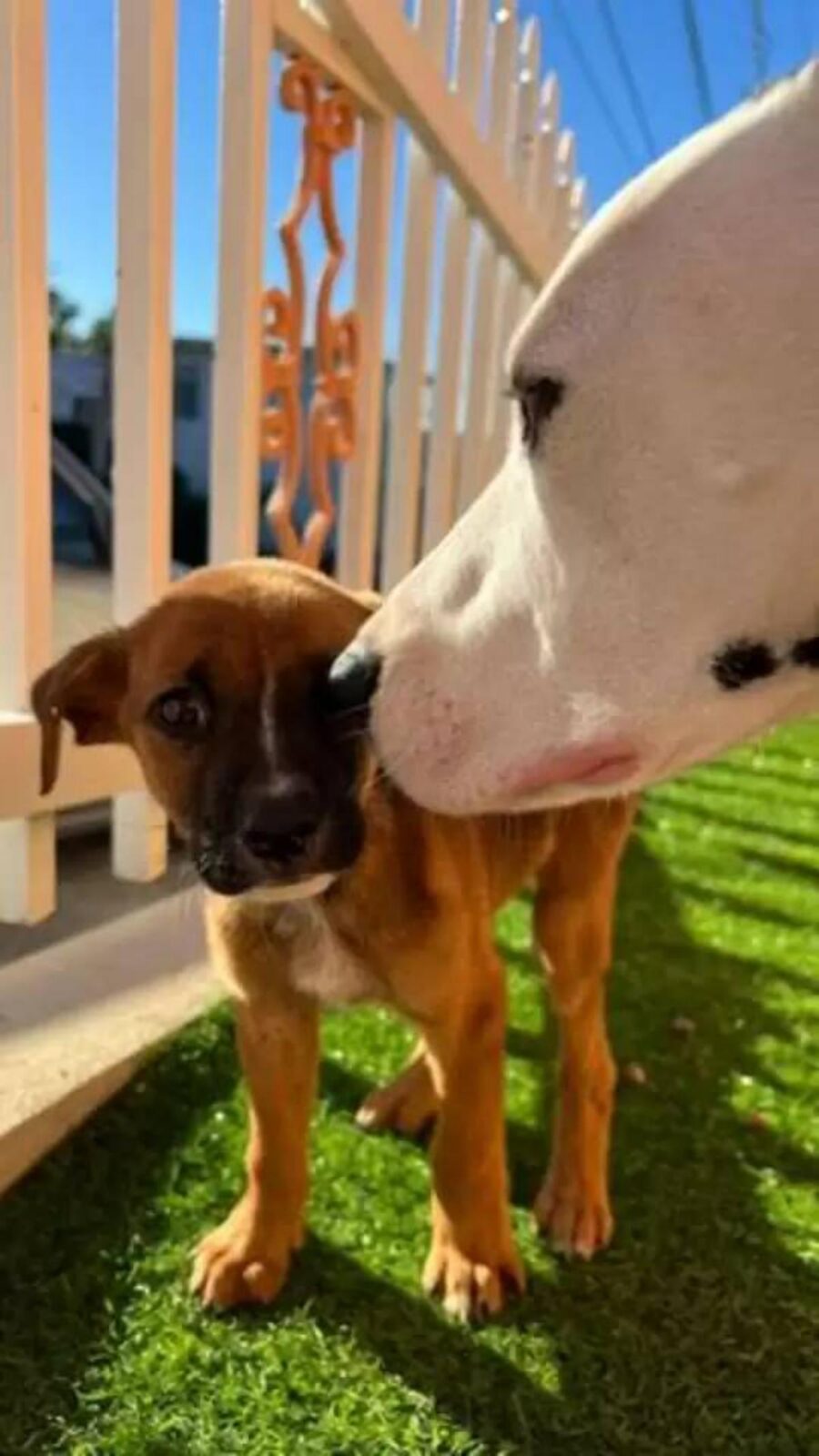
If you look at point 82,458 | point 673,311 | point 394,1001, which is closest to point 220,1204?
point 394,1001

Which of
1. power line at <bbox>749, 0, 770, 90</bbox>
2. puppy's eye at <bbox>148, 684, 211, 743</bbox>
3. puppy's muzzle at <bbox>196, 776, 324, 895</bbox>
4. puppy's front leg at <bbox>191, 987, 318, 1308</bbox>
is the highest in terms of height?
power line at <bbox>749, 0, 770, 90</bbox>

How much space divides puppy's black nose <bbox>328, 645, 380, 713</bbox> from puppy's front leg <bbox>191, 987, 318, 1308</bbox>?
0.50 metres

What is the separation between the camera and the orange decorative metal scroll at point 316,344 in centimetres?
294

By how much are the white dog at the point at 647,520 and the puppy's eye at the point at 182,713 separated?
429 mm

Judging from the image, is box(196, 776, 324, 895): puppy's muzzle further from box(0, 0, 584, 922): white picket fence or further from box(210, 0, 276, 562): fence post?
box(210, 0, 276, 562): fence post

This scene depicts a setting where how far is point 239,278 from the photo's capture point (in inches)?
107

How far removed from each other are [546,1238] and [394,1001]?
0.38 m

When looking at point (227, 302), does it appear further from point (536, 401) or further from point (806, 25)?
point (536, 401)

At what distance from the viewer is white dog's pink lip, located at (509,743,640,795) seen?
128cm

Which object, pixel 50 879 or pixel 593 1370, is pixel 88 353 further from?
pixel 593 1370

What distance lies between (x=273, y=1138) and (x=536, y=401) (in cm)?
100

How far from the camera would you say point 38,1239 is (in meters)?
1.80

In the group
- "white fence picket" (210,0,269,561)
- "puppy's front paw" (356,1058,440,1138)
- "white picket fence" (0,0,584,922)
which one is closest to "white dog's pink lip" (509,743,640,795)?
"puppy's front paw" (356,1058,440,1138)

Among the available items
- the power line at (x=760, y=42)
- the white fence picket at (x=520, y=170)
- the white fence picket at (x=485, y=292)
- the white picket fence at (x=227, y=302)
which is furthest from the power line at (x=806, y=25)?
the white fence picket at (x=520, y=170)
